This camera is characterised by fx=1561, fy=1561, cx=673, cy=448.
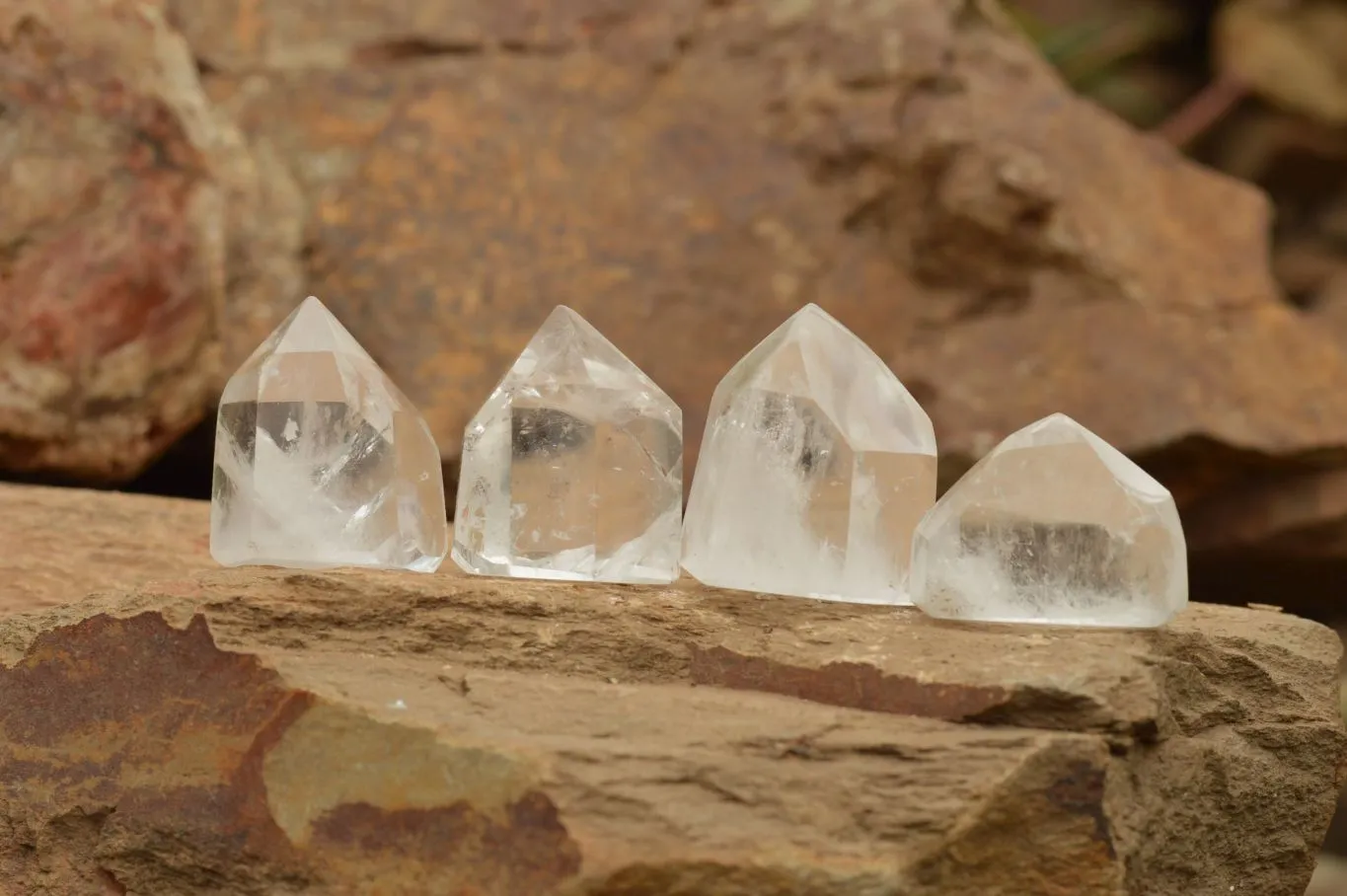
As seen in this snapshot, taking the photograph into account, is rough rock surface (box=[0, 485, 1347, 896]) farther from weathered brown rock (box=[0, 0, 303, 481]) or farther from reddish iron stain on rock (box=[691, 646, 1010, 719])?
weathered brown rock (box=[0, 0, 303, 481])

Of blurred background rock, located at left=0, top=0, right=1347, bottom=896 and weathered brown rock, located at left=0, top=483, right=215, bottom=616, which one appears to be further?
blurred background rock, located at left=0, top=0, right=1347, bottom=896

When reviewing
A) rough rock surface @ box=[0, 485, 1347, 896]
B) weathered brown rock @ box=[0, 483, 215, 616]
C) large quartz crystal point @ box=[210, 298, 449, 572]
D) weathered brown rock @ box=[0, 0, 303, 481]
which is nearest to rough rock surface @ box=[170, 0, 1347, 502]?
weathered brown rock @ box=[0, 0, 303, 481]

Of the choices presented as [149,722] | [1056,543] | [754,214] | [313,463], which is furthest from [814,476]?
[754,214]

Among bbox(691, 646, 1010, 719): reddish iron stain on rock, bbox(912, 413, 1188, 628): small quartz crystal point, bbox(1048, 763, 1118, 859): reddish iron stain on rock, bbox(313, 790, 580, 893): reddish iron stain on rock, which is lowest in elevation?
bbox(313, 790, 580, 893): reddish iron stain on rock

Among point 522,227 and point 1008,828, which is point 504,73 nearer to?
point 522,227

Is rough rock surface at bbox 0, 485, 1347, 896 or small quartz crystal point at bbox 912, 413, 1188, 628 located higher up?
small quartz crystal point at bbox 912, 413, 1188, 628

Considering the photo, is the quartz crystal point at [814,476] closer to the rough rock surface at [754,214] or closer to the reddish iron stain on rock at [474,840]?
the reddish iron stain on rock at [474,840]

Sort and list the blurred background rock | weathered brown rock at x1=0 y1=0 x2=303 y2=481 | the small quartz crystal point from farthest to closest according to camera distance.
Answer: the blurred background rock → weathered brown rock at x1=0 y1=0 x2=303 y2=481 → the small quartz crystal point
